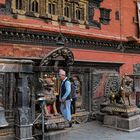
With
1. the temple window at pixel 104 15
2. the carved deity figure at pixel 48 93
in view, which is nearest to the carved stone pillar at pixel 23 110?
the carved deity figure at pixel 48 93

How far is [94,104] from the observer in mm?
12141

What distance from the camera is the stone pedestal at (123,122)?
9.63m

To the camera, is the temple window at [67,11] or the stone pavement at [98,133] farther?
the temple window at [67,11]

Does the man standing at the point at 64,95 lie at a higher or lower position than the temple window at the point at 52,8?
lower

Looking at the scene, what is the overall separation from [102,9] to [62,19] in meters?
2.58

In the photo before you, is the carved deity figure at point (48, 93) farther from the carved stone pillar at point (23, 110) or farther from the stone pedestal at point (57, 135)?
the carved stone pillar at point (23, 110)

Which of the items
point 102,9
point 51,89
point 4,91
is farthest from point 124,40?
point 4,91

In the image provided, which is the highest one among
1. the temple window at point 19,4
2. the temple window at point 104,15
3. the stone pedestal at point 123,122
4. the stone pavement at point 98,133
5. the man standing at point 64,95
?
the temple window at point 104,15

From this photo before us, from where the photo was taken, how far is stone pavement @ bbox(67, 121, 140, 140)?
28.2 ft

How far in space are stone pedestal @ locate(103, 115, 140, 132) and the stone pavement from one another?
230 mm

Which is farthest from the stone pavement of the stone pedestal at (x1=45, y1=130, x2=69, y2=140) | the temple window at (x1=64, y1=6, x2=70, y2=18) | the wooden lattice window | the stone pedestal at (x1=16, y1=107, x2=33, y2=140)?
the wooden lattice window

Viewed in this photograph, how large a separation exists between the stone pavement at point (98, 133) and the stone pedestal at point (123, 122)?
23 centimetres

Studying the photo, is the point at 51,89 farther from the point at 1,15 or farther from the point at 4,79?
the point at 1,15

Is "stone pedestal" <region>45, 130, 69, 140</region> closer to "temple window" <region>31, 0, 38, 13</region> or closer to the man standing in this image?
the man standing
